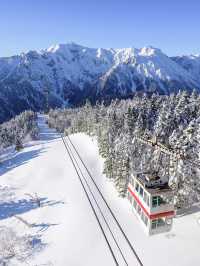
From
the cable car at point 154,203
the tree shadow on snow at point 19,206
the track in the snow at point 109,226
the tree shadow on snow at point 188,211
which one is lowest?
the tree shadow on snow at point 19,206

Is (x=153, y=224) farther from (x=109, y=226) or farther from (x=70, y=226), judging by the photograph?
(x=70, y=226)

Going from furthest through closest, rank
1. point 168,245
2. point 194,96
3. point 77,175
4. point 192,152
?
1. point 194,96
2. point 77,175
3. point 192,152
4. point 168,245

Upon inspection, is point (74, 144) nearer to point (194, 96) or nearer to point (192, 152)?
point (194, 96)

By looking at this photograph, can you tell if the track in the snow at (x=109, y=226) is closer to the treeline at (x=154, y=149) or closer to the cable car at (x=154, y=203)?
the cable car at (x=154, y=203)

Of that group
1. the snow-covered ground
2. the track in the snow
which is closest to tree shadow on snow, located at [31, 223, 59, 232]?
the snow-covered ground

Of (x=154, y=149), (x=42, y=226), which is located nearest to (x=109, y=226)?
(x=42, y=226)

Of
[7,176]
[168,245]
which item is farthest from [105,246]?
[7,176]

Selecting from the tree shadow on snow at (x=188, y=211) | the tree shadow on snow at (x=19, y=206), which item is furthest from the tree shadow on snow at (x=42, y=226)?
the tree shadow on snow at (x=188, y=211)
